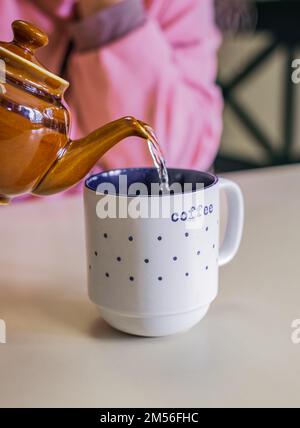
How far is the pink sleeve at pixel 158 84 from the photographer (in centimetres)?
99

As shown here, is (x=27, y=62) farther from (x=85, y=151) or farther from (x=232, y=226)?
(x=232, y=226)

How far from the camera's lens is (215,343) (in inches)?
17.9

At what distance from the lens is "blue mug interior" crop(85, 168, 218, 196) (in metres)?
0.48

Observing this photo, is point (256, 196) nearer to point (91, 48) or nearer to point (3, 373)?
point (91, 48)

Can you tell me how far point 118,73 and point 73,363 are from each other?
0.66m

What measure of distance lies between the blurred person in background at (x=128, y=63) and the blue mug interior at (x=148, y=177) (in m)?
0.51

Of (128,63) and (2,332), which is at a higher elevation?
(128,63)

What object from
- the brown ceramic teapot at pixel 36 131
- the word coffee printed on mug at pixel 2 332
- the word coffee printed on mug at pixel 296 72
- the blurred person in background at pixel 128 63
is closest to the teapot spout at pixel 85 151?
the brown ceramic teapot at pixel 36 131

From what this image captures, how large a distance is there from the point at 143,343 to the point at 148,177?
139mm

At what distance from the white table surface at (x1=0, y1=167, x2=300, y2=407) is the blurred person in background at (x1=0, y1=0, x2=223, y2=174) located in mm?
388

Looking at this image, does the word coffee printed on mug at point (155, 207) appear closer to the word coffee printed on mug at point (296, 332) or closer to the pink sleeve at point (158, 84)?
the word coffee printed on mug at point (296, 332)

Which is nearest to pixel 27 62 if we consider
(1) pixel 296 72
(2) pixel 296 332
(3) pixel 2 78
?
(3) pixel 2 78

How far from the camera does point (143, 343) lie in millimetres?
454

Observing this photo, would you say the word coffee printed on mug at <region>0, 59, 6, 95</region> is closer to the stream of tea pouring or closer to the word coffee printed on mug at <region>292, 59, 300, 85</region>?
the stream of tea pouring
